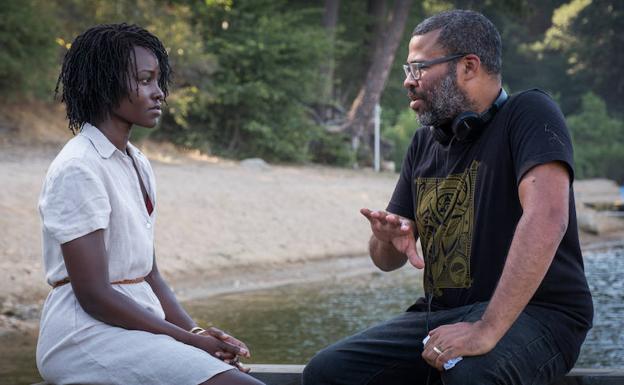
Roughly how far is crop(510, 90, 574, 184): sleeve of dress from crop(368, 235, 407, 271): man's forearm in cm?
70

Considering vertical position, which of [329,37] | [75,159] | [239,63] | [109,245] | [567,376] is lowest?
[239,63]

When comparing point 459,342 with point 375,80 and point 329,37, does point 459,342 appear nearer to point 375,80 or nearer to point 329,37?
point 329,37

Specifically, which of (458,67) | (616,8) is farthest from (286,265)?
(616,8)

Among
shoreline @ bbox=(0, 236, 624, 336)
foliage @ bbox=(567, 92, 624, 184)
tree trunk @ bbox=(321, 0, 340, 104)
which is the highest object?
tree trunk @ bbox=(321, 0, 340, 104)

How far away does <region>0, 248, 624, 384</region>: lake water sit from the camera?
24.4 feet

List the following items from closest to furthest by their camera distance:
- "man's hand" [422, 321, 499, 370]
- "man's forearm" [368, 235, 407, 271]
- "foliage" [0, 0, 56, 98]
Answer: "man's hand" [422, 321, 499, 370], "man's forearm" [368, 235, 407, 271], "foliage" [0, 0, 56, 98]

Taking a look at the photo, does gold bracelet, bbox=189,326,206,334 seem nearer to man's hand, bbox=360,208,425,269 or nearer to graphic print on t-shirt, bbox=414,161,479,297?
man's hand, bbox=360,208,425,269

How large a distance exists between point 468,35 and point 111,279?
1.58 meters

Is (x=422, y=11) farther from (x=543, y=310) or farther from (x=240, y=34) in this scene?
(x=543, y=310)

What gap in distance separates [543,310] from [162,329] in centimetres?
132


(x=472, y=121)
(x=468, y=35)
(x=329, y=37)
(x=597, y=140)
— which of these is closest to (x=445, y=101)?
(x=472, y=121)

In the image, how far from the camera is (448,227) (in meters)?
3.82

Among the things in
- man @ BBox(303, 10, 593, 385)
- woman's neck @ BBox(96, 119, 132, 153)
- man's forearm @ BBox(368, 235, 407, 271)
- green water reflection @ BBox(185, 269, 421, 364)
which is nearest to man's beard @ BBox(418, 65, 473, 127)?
man @ BBox(303, 10, 593, 385)

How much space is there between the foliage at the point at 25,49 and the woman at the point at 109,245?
44.9 ft
